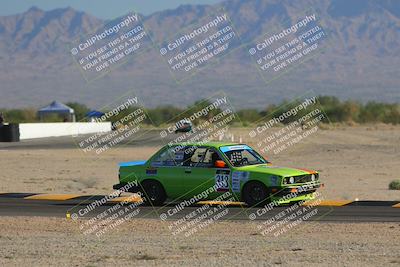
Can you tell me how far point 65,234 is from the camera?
14.3 metres

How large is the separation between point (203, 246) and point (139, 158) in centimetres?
2684

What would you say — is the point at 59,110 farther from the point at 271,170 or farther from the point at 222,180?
A: the point at 271,170

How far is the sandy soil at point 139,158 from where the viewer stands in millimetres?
24438

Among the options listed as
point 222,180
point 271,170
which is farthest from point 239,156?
point 271,170

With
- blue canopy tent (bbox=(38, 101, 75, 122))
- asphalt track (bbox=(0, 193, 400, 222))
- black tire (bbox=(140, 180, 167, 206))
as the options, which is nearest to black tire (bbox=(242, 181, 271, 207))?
asphalt track (bbox=(0, 193, 400, 222))

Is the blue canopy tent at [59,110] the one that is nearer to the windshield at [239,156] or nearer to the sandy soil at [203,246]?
the windshield at [239,156]

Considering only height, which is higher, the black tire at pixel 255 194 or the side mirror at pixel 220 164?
the side mirror at pixel 220 164

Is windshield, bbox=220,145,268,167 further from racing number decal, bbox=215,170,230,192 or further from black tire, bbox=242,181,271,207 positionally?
black tire, bbox=242,181,271,207

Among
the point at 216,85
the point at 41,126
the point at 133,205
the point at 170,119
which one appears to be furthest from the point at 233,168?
the point at 216,85

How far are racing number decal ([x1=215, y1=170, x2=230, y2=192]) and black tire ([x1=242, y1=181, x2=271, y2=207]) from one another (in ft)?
1.31

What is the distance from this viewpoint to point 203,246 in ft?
40.3

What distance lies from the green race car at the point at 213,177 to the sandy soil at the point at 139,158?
343 cm

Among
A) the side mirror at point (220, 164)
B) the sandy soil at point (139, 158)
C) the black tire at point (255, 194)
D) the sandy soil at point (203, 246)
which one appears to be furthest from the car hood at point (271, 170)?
the sandy soil at point (139, 158)

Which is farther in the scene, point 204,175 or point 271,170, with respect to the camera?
point 204,175
